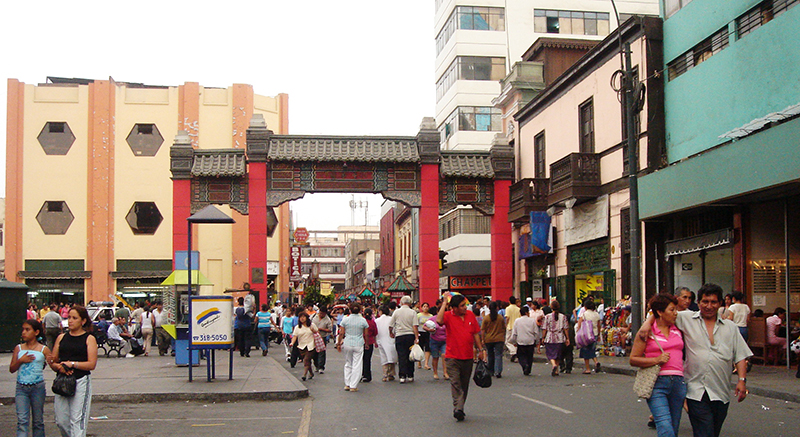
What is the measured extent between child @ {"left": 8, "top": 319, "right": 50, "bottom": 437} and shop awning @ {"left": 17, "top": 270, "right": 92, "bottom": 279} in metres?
36.2

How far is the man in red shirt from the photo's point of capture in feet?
36.8

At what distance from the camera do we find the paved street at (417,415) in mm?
10273

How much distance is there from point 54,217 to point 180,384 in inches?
1255

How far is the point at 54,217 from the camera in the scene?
1711 inches

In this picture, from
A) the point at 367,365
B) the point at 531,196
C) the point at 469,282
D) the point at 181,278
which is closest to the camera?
the point at 367,365

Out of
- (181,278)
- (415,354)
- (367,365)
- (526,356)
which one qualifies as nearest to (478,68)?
(181,278)

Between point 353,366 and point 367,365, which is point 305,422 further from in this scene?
point 367,365

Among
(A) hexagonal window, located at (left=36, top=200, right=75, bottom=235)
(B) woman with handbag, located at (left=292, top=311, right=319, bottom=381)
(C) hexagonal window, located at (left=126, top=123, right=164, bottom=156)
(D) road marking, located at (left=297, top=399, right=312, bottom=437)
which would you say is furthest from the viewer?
(C) hexagonal window, located at (left=126, top=123, right=164, bottom=156)

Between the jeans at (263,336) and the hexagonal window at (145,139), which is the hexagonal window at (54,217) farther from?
the jeans at (263,336)

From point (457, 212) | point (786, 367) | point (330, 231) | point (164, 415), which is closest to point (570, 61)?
point (457, 212)

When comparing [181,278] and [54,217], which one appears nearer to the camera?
[181,278]

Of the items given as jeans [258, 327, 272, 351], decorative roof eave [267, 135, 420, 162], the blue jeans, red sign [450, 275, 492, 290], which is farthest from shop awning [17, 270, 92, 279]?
the blue jeans

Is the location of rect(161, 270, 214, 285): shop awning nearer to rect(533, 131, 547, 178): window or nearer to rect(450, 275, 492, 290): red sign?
rect(533, 131, 547, 178): window

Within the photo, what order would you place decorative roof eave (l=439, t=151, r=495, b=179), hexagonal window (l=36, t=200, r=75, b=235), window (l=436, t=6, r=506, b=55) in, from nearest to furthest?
decorative roof eave (l=439, t=151, r=495, b=179) < hexagonal window (l=36, t=200, r=75, b=235) < window (l=436, t=6, r=506, b=55)
